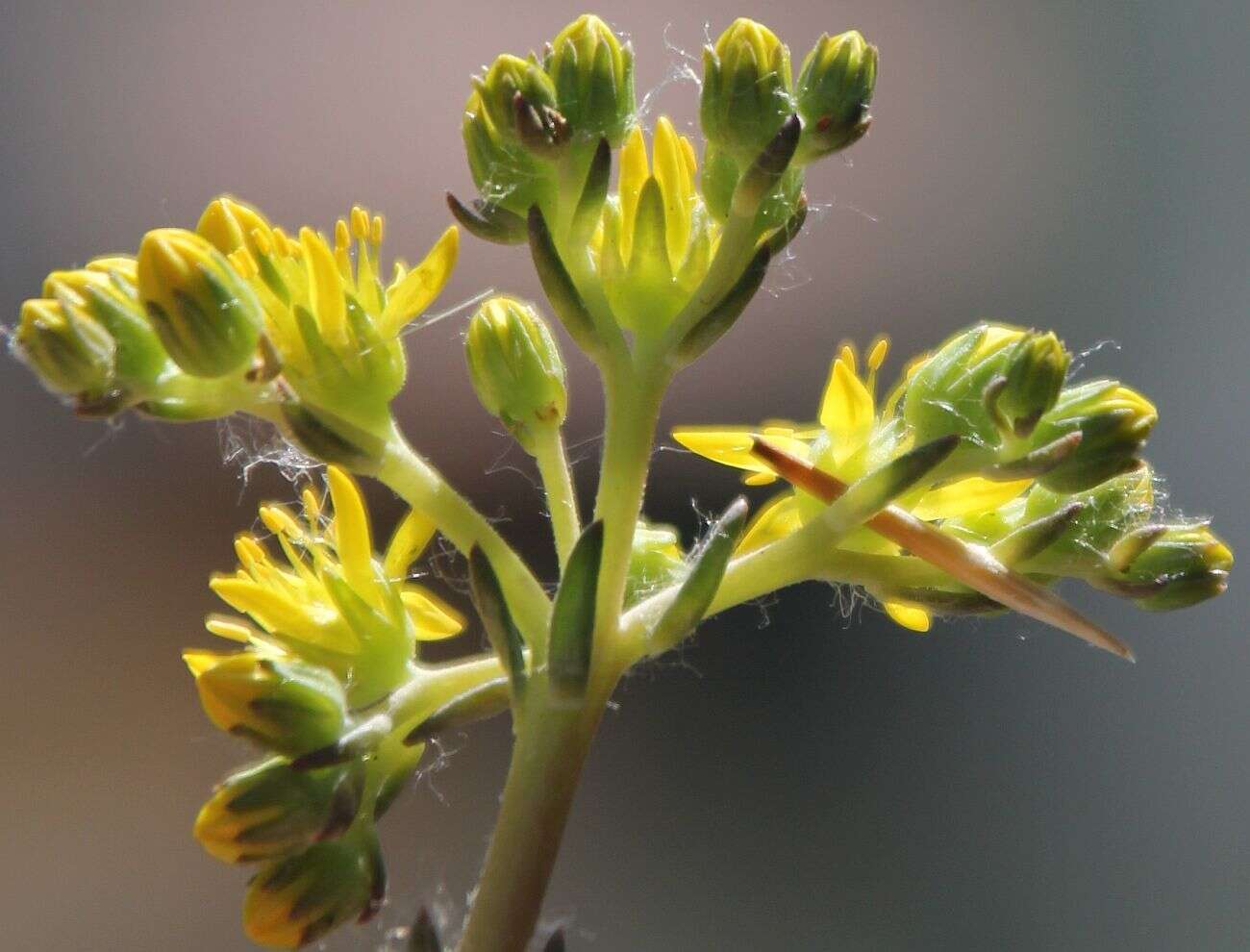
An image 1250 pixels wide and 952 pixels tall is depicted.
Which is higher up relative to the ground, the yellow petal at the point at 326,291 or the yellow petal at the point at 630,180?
the yellow petal at the point at 630,180

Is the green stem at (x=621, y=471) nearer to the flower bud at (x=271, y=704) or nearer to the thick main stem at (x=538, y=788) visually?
the thick main stem at (x=538, y=788)

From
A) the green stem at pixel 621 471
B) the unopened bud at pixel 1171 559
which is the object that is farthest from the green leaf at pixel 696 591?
the unopened bud at pixel 1171 559

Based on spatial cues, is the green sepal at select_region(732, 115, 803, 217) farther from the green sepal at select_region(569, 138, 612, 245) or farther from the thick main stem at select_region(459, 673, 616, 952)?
the thick main stem at select_region(459, 673, 616, 952)

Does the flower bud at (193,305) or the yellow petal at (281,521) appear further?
the yellow petal at (281,521)

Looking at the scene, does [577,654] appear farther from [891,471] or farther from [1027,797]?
[1027,797]

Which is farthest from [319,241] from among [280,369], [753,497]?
[753,497]

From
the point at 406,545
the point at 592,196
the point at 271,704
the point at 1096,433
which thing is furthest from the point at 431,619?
the point at 1096,433
